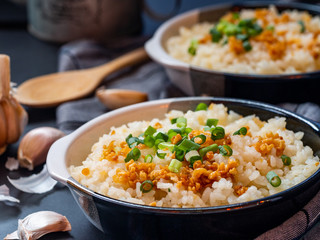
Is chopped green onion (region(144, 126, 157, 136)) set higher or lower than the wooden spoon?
higher

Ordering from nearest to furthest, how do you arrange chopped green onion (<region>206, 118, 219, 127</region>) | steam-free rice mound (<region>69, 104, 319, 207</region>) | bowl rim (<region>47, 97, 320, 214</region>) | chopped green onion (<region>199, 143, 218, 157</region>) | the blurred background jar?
bowl rim (<region>47, 97, 320, 214</region>)
steam-free rice mound (<region>69, 104, 319, 207</region>)
chopped green onion (<region>199, 143, 218, 157</region>)
chopped green onion (<region>206, 118, 219, 127</region>)
the blurred background jar

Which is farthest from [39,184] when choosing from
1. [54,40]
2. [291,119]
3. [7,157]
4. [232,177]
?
[54,40]

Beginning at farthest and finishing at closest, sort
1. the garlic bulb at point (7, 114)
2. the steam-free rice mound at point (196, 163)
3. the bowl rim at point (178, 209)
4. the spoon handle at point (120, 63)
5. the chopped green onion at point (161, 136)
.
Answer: the spoon handle at point (120, 63), the garlic bulb at point (7, 114), the chopped green onion at point (161, 136), the steam-free rice mound at point (196, 163), the bowl rim at point (178, 209)

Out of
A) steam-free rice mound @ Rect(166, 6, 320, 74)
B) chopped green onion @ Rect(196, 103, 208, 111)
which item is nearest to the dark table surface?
chopped green onion @ Rect(196, 103, 208, 111)

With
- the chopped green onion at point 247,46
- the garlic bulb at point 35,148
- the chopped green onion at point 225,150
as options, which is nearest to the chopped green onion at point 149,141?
the chopped green onion at point 225,150

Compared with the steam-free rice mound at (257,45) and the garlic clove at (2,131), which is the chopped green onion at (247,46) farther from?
the garlic clove at (2,131)

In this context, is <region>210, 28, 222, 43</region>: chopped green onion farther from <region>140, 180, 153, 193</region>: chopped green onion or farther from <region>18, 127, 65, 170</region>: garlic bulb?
<region>140, 180, 153, 193</region>: chopped green onion

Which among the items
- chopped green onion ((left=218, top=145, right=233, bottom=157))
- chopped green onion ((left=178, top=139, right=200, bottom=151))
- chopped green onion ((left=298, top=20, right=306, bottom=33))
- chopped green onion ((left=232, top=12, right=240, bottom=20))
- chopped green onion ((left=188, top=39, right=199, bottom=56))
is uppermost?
A: chopped green onion ((left=178, top=139, right=200, bottom=151))

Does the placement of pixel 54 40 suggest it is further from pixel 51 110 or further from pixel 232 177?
pixel 232 177
